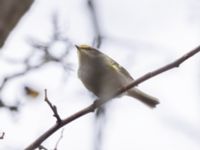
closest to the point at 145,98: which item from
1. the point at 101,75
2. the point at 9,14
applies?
the point at 101,75

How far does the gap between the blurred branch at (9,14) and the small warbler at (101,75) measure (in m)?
2.12

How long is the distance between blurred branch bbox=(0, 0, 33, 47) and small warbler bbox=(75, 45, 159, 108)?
2.12m

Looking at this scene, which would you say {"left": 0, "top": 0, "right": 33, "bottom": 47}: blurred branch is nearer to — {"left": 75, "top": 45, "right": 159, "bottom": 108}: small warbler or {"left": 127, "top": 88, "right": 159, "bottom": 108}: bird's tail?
{"left": 75, "top": 45, "right": 159, "bottom": 108}: small warbler

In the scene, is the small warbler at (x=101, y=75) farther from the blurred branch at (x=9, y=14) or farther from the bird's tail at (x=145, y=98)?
the blurred branch at (x=9, y=14)

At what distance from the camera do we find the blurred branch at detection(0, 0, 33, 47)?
1500mm

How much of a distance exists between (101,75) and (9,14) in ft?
8.96

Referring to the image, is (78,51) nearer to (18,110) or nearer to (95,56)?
(95,56)

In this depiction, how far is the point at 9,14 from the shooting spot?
59.5 inches

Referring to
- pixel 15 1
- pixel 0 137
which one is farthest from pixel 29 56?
pixel 15 1

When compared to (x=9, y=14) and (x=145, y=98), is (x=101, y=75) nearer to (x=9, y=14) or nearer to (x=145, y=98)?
A: (x=145, y=98)

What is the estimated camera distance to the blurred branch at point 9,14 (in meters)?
1.50

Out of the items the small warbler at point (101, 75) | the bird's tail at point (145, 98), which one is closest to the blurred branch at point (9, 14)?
the small warbler at point (101, 75)

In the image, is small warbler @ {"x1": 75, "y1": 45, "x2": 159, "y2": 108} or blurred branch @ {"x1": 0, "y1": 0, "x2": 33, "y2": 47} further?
small warbler @ {"x1": 75, "y1": 45, "x2": 159, "y2": 108}

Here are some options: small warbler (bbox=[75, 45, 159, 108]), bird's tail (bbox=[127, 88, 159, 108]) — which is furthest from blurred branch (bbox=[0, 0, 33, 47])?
bird's tail (bbox=[127, 88, 159, 108])
